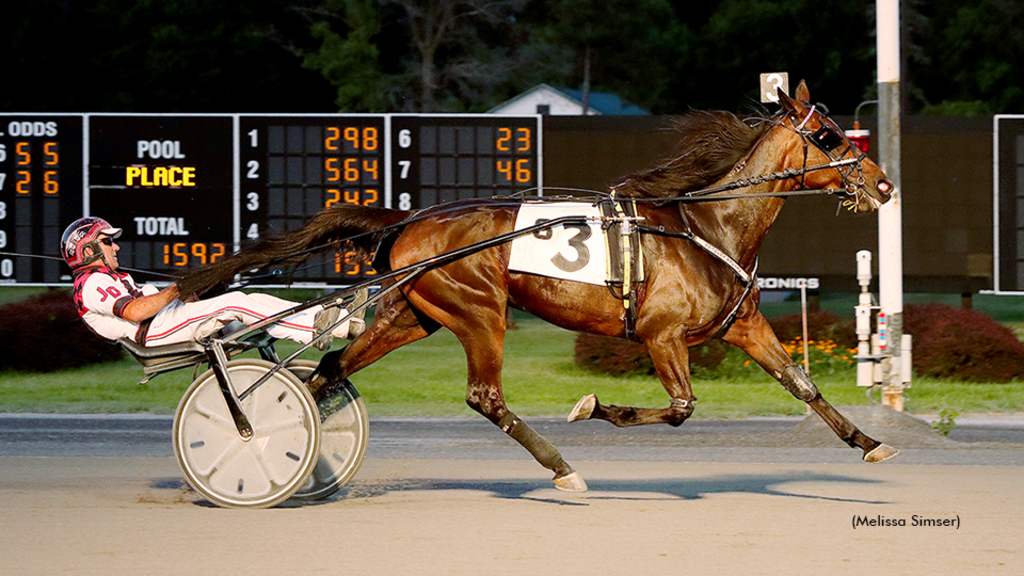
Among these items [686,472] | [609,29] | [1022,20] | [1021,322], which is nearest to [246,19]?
[609,29]

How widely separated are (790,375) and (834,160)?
3.74ft

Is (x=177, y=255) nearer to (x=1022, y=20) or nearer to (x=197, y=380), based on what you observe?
(x=197, y=380)

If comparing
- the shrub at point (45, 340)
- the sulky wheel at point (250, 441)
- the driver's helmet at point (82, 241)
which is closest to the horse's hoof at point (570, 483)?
the sulky wheel at point (250, 441)

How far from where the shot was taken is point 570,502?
6902 mm

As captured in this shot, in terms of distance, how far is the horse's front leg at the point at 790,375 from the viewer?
6.78 metres

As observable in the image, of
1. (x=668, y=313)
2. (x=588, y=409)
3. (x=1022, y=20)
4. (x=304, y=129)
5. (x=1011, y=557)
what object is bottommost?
(x=1011, y=557)

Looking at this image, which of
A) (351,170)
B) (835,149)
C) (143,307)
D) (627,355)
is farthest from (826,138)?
(351,170)

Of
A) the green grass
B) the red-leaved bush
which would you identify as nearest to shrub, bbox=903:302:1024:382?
the red-leaved bush

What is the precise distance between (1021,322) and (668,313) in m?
16.2

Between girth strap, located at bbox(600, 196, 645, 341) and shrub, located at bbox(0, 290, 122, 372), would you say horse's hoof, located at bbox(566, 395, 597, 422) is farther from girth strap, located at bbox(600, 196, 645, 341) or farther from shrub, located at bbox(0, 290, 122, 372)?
shrub, located at bbox(0, 290, 122, 372)

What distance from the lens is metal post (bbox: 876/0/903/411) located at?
10.6m

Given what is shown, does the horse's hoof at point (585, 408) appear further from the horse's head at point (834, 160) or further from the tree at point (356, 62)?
the tree at point (356, 62)

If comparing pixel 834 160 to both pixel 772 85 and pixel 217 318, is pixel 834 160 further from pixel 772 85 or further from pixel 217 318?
pixel 217 318

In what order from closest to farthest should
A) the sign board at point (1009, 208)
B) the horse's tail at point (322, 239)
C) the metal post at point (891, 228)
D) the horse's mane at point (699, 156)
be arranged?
the horse's mane at point (699, 156)
the horse's tail at point (322, 239)
the metal post at point (891, 228)
the sign board at point (1009, 208)
